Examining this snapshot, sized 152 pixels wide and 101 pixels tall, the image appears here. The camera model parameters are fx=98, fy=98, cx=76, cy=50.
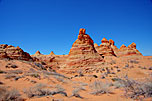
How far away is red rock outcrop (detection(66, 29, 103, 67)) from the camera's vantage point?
20116 millimetres

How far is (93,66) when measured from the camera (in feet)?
62.6

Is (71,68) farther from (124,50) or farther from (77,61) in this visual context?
(124,50)

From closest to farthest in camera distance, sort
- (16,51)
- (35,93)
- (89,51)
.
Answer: (35,93) → (89,51) → (16,51)

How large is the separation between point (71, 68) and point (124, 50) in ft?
105

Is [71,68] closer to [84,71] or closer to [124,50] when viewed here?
[84,71]

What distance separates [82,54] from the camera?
21219 millimetres

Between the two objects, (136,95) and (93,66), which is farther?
(93,66)

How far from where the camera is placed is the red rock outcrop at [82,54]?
66.0 ft

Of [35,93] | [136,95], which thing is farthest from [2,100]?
[136,95]

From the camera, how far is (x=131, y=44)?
52.1 metres

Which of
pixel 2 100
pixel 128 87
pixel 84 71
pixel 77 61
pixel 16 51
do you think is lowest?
pixel 2 100

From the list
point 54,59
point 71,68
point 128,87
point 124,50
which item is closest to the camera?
point 128,87

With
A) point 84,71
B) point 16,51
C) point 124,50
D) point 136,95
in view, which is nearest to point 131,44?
point 124,50

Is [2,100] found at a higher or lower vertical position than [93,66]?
lower
